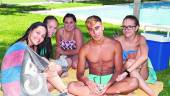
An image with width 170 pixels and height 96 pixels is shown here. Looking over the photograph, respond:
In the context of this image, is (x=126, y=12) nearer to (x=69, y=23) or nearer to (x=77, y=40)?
(x=77, y=40)

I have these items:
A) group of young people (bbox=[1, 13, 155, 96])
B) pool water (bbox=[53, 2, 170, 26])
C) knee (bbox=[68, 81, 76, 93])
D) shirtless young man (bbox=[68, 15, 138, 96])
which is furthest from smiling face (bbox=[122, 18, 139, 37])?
pool water (bbox=[53, 2, 170, 26])

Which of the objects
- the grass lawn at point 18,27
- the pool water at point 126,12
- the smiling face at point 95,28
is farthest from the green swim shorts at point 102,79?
the pool water at point 126,12

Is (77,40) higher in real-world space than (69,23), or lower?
lower

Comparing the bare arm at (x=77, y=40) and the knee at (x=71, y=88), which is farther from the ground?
the bare arm at (x=77, y=40)

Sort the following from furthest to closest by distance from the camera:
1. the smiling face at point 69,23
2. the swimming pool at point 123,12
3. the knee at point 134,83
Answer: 1. the swimming pool at point 123,12
2. the smiling face at point 69,23
3. the knee at point 134,83

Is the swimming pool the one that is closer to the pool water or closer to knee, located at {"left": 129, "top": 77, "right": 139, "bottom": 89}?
the pool water

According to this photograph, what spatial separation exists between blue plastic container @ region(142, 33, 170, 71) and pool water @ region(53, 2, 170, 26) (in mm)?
9303

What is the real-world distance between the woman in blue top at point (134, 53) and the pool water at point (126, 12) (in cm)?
1049

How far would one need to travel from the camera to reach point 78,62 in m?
5.48

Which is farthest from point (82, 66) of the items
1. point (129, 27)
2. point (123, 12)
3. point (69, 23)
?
point (123, 12)

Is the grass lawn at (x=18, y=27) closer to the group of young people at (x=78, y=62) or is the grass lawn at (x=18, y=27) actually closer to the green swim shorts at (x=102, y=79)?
the group of young people at (x=78, y=62)

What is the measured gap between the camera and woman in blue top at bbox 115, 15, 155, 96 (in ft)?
18.8

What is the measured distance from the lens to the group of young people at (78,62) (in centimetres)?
447

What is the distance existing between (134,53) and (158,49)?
1.12 metres
